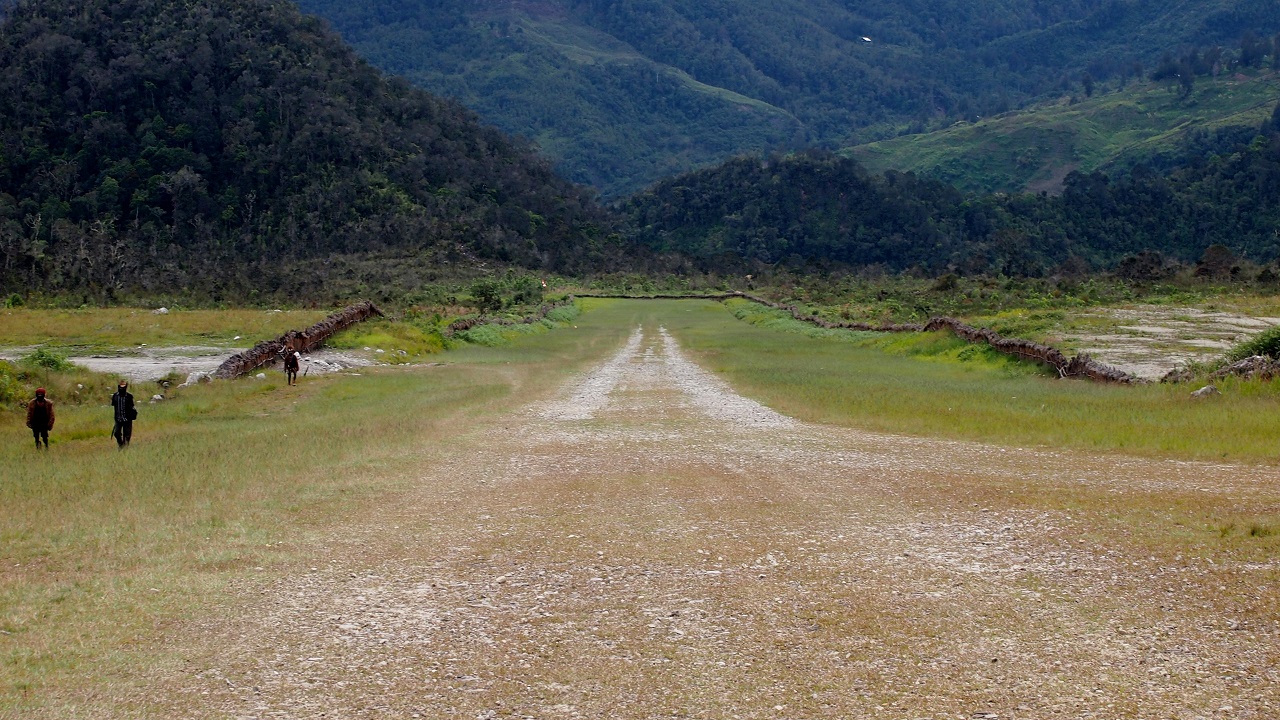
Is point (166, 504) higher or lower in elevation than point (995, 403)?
lower

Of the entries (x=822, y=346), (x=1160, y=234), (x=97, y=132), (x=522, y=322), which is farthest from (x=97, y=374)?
(x=1160, y=234)

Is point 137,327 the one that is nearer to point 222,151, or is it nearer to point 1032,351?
point 1032,351

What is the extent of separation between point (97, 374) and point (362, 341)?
10.6 metres

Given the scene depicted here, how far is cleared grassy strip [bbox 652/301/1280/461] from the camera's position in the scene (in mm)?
13148

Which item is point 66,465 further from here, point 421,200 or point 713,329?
point 421,200

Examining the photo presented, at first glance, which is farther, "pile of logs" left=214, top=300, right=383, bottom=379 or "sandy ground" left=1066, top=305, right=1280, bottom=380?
"sandy ground" left=1066, top=305, right=1280, bottom=380

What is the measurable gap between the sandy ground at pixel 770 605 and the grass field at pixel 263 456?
1.64 ft

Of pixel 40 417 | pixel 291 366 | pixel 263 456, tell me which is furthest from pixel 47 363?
pixel 263 456

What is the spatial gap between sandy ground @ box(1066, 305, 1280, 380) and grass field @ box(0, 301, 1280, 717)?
2.36 m

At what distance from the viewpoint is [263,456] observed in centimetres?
1271

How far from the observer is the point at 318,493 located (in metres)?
10.6

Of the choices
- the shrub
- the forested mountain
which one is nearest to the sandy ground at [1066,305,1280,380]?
the shrub

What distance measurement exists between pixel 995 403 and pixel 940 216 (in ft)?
436

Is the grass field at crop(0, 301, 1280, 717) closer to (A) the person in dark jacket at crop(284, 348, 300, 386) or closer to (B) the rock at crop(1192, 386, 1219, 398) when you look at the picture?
(B) the rock at crop(1192, 386, 1219, 398)
